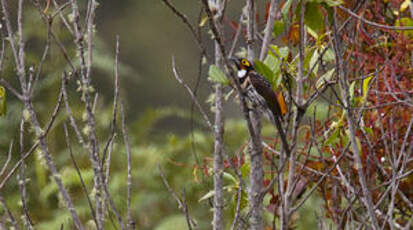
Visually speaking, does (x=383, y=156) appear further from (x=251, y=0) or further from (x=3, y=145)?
(x=3, y=145)

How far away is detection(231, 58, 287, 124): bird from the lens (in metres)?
1.63

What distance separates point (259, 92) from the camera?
5.98 ft

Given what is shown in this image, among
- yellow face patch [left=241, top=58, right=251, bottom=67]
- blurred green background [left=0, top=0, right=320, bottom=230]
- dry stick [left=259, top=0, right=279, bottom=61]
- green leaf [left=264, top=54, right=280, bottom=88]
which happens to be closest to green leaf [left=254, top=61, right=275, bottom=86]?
green leaf [left=264, top=54, right=280, bottom=88]

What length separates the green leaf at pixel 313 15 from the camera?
136 centimetres

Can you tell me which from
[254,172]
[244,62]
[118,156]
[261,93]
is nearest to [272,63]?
[254,172]

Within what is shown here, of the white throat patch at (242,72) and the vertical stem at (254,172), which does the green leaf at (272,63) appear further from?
the white throat patch at (242,72)

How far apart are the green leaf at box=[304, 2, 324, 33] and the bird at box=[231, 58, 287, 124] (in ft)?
0.57

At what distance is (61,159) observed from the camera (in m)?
6.14

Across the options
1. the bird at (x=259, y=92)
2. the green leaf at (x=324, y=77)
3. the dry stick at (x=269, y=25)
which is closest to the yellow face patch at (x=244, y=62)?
the bird at (x=259, y=92)

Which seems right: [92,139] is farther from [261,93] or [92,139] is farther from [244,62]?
[244,62]

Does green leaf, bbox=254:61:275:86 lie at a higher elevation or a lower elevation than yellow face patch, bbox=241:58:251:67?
higher

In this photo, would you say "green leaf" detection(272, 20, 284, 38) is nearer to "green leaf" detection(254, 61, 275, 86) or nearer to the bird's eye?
"green leaf" detection(254, 61, 275, 86)

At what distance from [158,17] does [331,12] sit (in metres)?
9.59

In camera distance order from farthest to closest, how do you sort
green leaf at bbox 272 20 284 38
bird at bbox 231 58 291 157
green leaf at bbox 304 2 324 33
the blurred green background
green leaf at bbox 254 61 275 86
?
1. the blurred green background
2. bird at bbox 231 58 291 157
3. green leaf at bbox 272 20 284 38
4. green leaf at bbox 304 2 324 33
5. green leaf at bbox 254 61 275 86
